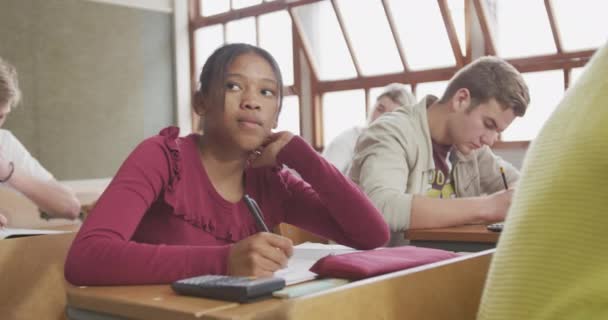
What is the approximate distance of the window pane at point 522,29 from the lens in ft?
19.8

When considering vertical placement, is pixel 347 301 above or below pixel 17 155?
below

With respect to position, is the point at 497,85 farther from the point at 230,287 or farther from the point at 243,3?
the point at 243,3

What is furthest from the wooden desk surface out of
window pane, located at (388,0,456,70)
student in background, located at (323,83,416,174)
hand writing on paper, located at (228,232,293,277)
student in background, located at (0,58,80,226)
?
window pane, located at (388,0,456,70)

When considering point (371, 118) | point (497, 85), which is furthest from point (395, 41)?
point (497, 85)

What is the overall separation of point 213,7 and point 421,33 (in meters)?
3.28

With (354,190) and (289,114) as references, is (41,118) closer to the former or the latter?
(289,114)

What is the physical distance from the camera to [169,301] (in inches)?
38.1

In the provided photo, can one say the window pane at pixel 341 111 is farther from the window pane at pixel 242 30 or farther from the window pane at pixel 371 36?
the window pane at pixel 242 30

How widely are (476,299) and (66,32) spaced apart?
26.8 feet

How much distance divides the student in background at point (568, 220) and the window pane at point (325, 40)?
695cm

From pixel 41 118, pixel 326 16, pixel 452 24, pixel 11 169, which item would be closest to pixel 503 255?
pixel 11 169

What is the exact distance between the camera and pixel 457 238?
2102 millimetres

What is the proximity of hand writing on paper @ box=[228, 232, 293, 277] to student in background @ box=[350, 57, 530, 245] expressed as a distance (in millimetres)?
1083

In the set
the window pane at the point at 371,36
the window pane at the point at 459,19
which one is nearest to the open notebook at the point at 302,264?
the window pane at the point at 459,19
